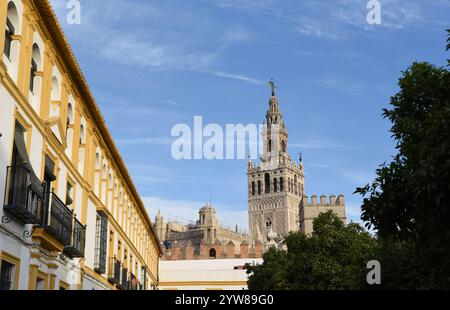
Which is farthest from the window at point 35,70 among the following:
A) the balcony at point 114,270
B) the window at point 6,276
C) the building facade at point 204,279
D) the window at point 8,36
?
the building facade at point 204,279

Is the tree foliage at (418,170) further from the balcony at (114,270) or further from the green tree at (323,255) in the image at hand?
the green tree at (323,255)

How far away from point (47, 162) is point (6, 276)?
450 cm

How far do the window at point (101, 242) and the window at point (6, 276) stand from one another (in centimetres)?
1032

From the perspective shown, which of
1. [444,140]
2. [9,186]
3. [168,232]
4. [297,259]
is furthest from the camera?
[168,232]

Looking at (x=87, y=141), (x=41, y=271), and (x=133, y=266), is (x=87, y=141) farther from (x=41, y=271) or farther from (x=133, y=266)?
(x=133, y=266)

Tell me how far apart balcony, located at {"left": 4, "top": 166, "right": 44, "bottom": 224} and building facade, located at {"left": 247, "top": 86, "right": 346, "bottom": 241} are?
162 metres

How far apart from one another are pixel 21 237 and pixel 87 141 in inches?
390

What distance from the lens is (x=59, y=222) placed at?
19.4m

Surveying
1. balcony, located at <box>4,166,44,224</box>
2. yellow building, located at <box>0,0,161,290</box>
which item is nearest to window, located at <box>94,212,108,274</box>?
yellow building, located at <box>0,0,161,290</box>

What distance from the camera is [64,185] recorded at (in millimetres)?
21781

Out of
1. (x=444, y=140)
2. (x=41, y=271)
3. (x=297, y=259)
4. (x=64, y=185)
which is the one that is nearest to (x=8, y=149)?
(x=41, y=271)

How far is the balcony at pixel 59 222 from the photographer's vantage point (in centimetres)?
1834
